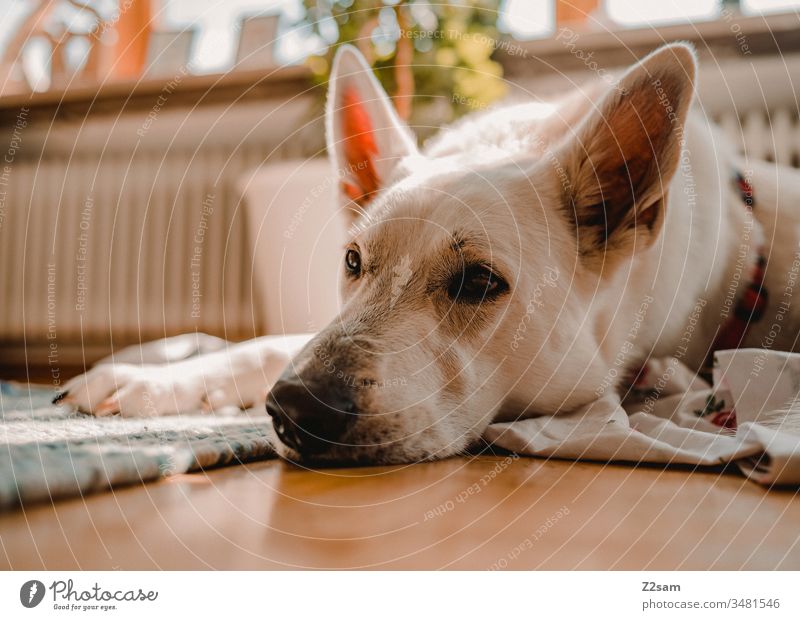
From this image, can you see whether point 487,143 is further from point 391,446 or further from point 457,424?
point 391,446

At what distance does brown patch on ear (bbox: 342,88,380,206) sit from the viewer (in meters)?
1.66

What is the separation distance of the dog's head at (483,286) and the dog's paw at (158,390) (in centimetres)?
38

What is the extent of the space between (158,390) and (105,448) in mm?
474

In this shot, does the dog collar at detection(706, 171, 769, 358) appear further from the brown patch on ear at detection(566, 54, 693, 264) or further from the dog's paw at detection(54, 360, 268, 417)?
the dog's paw at detection(54, 360, 268, 417)

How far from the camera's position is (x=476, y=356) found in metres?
1.21

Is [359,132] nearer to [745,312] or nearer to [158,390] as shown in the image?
[158,390]

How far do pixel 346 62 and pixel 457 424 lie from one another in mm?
985

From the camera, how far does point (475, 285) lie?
1229mm

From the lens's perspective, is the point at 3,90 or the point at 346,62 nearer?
the point at 346,62

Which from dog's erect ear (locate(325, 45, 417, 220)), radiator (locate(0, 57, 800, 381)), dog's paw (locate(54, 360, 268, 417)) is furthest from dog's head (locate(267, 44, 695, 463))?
radiator (locate(0, 57, 800, 381))

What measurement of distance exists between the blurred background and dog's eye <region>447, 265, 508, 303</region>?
1.60 m

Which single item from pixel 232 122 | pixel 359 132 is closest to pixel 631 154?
pixel 359 132

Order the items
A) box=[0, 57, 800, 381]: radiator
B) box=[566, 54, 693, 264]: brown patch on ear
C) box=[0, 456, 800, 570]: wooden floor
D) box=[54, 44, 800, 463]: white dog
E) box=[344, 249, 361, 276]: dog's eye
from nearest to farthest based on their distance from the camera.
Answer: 1. box=[0, 456, 800, 570]: wooden floor
2. box=[54, 44, 800, 463]: white dog
3. box=[566, 54, 693, 264]: brown patch on ear
4. box=[344, 249, 361, 276]: dog's eye
5. box=[0, 57, 800, 381]: radiator

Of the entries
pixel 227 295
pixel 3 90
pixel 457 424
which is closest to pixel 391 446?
pixel 457 424
